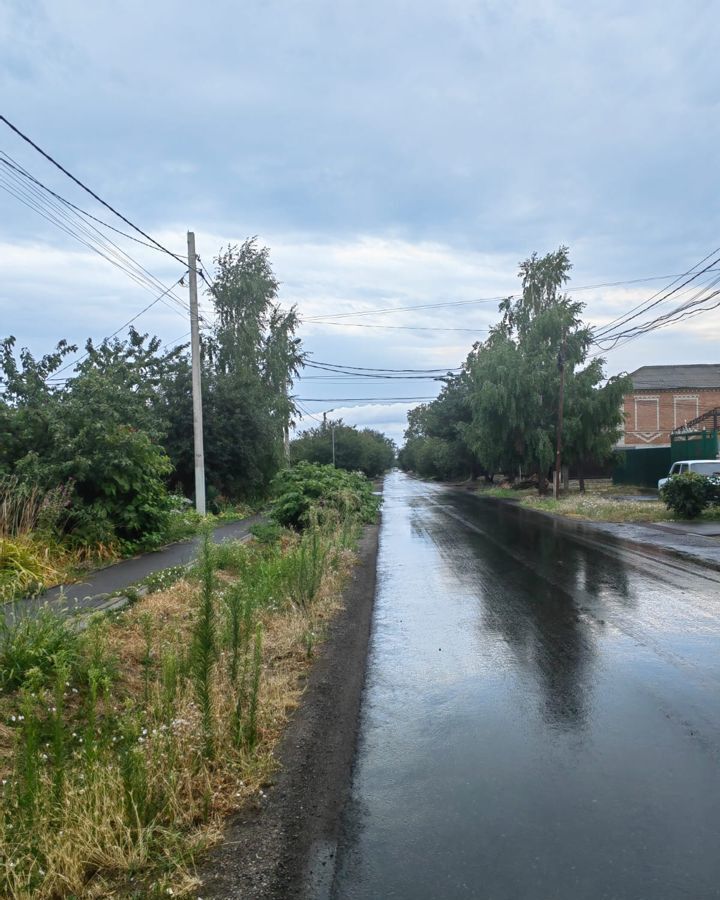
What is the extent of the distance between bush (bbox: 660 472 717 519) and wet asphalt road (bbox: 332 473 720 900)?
38.1ft

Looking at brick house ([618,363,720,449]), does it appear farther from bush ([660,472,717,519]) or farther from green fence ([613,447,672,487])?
bush ([660,472,717,519])

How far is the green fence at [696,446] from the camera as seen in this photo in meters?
31.2

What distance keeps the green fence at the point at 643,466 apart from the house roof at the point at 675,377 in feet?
65.4

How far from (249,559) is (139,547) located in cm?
271

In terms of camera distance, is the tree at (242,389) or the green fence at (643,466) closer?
the tree at (242,389)

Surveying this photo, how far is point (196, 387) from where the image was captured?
63.7 feet

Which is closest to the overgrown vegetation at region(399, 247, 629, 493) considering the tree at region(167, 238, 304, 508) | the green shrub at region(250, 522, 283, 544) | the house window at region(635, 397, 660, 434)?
the tree at region(167, 238, 304, 508)

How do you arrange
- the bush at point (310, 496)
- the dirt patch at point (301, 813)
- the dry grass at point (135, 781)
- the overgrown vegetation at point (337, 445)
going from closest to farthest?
the dry grass at point (135, 781)
the dirt patch at point (301, 813)
the bush at point (310, 496)
the overgrown vegetation at point (337, 445)

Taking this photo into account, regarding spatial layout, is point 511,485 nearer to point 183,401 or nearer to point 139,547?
point 183,401

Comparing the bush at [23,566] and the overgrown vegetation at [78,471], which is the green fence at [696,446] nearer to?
the overgrown vegetation at [78,471]

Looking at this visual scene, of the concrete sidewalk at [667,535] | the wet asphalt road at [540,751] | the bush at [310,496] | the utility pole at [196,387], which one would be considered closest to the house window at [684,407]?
the concrete sidewalk at [667,535]

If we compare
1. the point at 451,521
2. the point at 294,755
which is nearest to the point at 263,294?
the point at 451,521

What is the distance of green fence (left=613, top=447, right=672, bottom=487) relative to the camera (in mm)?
35719

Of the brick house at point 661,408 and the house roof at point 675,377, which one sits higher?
the house roof at point 675,377
